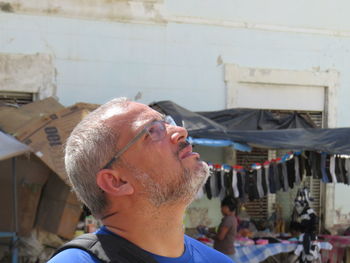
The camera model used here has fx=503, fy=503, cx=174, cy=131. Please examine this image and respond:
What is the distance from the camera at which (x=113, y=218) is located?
5.25ft

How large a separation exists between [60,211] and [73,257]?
467 centimetres

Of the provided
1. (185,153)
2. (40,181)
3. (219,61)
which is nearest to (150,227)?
(185,153)

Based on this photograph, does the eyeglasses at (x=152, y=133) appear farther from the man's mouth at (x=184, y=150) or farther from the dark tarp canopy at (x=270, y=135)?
the dark tarp canopy at (x=270, y=135)

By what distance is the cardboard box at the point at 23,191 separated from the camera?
6035 millimetres

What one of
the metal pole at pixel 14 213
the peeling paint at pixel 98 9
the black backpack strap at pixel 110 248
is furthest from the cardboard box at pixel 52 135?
the black backpack strap at pixel 110 248

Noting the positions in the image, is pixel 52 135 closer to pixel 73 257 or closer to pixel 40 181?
pixel 40 181

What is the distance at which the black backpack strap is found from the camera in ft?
4.73

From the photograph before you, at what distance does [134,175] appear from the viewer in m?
1.59

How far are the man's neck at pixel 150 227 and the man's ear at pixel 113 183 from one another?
0.24 ft

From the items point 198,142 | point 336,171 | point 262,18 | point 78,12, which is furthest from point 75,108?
point 262,18

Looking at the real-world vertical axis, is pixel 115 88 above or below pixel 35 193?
above

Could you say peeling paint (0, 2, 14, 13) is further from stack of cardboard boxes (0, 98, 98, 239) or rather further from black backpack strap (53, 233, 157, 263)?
black backpack strap (53, 233, 157, 263)

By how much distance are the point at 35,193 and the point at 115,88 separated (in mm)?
2263

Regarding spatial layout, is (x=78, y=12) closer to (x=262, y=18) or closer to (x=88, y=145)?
(x=262, y=18)
